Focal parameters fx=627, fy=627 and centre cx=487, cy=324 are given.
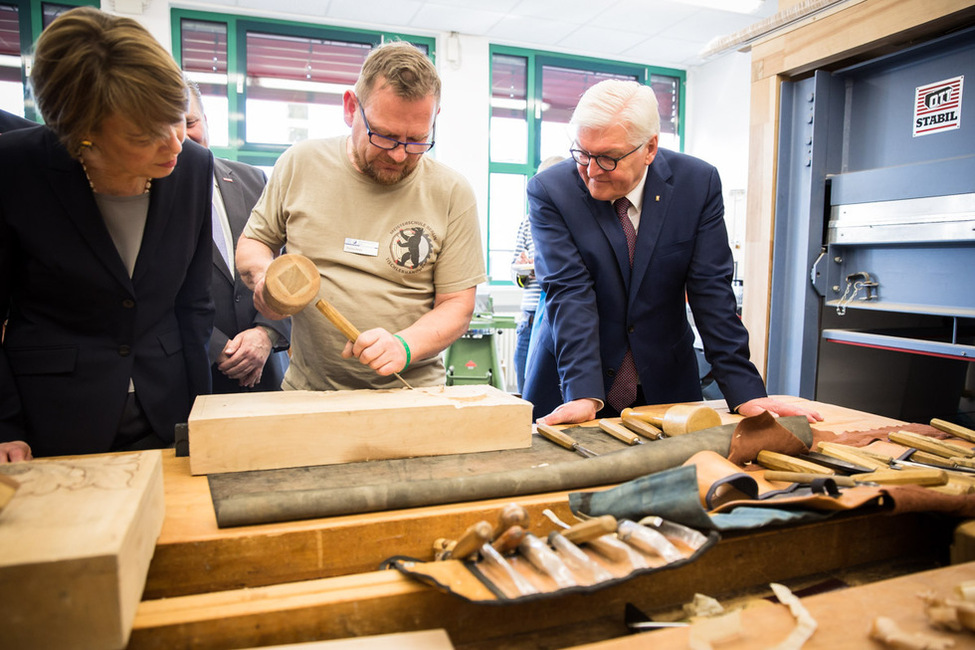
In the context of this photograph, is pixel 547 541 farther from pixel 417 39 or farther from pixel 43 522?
pixel 417 39

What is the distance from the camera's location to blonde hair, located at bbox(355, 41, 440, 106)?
1597 millimetres

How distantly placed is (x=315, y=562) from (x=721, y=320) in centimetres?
147

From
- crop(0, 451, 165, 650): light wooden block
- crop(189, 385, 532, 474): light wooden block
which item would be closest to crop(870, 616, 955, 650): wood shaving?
crop(189, 385, 532, 474): light wooden block

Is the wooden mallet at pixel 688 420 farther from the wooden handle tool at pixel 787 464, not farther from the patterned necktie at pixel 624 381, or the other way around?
the patterned necktie at pixel 624 381

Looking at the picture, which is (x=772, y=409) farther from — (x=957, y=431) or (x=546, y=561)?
(x=546, y=561)

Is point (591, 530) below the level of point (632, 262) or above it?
below

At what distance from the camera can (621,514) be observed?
3.46 ft

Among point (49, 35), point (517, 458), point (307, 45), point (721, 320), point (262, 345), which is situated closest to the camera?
point (49, 35)

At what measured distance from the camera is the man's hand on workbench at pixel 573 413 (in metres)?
1.75

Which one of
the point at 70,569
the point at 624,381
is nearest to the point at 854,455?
the point at 624,381

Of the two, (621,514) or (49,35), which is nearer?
(621,514)

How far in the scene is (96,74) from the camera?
3.87 feet

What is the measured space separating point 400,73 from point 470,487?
1.05 metres

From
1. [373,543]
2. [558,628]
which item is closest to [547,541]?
[558,628]
